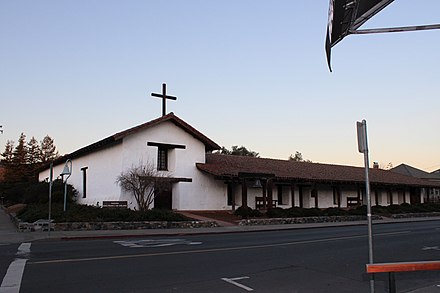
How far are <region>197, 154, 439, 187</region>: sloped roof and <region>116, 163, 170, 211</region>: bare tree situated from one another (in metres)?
4.20

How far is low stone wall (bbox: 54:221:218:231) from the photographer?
1930 centimetres

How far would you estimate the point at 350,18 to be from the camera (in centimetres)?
626

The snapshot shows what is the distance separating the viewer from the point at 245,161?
119ft

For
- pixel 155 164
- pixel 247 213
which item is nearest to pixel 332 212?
pixel 247 213

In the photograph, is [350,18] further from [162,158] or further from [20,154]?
[20,154]

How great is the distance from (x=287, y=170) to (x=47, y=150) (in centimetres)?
4515

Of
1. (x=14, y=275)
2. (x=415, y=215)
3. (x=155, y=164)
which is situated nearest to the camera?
(x=14, y=275)

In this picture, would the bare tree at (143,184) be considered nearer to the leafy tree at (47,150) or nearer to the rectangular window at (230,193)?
the rectangular window at (230,193)

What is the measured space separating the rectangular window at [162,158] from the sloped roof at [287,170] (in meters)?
2.28

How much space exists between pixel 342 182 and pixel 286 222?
11499 mm

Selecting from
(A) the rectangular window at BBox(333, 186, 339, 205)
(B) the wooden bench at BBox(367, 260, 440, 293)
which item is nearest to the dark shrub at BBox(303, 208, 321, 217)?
(A) the rectangular window at BBox(333, 186, 339, 205)

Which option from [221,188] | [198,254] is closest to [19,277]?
[198,254]

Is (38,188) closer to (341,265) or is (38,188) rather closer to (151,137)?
(151,137)

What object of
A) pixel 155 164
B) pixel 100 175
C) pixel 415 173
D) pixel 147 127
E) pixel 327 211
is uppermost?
pixel 147 127
